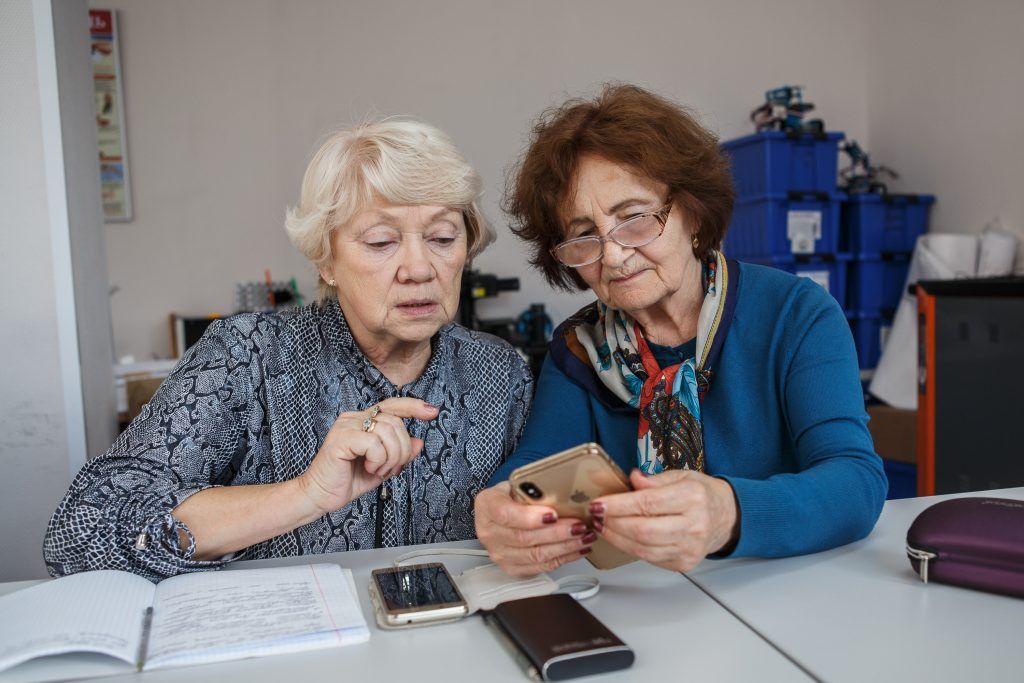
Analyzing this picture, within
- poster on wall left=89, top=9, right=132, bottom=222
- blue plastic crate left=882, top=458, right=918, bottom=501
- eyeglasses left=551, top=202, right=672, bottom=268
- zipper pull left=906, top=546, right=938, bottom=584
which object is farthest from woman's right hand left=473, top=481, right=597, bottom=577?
poster on wall left=89, top=9, right=132, bottom=222

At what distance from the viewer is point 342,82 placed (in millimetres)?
4473

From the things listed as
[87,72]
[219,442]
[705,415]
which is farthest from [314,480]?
[87,72]

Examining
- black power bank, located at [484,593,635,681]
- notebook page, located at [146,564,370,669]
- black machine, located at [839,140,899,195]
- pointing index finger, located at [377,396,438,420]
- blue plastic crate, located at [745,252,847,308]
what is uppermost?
black machine, located at [839,140,899,195]

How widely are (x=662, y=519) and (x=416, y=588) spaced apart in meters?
0.31

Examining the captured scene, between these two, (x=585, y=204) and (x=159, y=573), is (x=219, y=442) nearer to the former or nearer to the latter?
(x=159, y=573)

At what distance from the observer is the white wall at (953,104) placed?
3852 millimetres

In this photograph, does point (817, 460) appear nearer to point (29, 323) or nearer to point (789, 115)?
point (29, 323)

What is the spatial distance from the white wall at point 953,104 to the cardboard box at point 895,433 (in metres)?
0.89

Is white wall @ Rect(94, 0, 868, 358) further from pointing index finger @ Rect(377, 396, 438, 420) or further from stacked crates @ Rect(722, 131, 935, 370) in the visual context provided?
pointing index finger @ Rect(377, 396, 438, 420)

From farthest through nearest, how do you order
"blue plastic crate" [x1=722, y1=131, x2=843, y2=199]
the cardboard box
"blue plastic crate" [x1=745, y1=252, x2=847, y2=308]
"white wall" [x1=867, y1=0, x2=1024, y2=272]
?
1. "blue plastic crate" [x1=745, y1=252, x2=847, y2=308]
2. "blue plastic crate" [x1=722, y1=131, x2=843, y2=199]
3. "white wall" [x1=867, y1=0, x2=1024, y2=272]
4. the cardboard box

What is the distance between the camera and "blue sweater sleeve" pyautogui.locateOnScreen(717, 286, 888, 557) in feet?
3.40

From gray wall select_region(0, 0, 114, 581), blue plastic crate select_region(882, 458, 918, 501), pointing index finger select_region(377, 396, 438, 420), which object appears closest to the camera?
pointing index finger select_region(377, 396, 438, 420)

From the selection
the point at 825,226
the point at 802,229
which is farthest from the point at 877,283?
the point at 802,229

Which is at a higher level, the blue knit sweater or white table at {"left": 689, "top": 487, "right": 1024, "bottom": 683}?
the blue knit sweater
